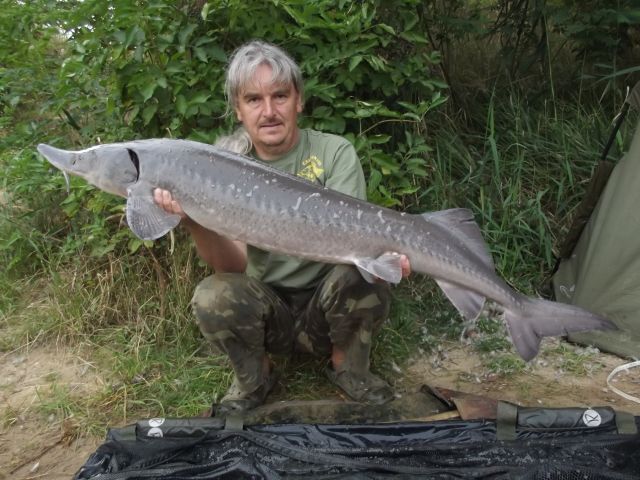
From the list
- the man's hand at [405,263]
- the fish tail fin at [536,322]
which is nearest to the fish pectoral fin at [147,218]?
the man's hand at [405,263]

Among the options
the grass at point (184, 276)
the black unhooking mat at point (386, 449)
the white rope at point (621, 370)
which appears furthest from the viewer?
the grass at point (184, 276)

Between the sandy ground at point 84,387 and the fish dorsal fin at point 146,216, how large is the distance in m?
1.16

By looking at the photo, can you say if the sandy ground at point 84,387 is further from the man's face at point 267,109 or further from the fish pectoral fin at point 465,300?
the man's face at point 267,109

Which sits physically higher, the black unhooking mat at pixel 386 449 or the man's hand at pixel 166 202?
the man's hand at pixel 166 202

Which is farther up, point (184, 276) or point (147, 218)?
point (147, 218)

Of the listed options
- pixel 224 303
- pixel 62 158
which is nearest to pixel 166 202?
pixel 62 158

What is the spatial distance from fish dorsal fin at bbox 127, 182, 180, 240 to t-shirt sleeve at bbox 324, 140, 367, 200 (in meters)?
0.78

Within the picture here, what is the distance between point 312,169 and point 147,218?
0.84 metres

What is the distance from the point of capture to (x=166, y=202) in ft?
7.93

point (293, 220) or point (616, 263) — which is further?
point (616, 263)

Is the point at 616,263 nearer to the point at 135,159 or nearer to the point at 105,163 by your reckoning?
the point at 135,159

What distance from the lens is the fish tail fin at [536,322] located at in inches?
97.8

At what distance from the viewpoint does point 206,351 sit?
355cm

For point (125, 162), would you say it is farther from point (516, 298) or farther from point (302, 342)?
point (516, 298)
